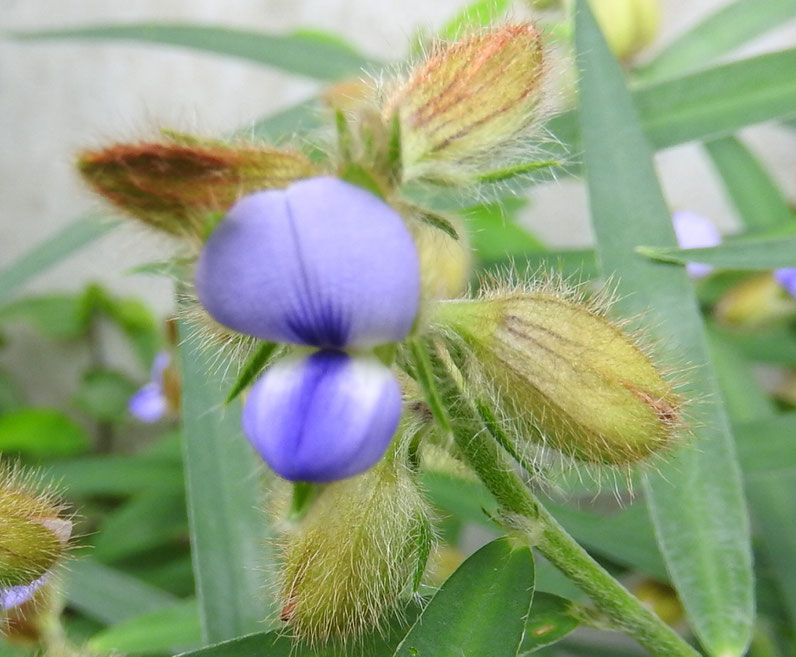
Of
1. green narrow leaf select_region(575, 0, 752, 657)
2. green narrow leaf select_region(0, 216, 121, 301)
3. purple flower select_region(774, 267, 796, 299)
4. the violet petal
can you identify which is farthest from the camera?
the violet petal

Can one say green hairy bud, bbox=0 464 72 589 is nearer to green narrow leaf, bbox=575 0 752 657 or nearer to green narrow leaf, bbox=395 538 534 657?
green narrow leaf, bbox=395 538 534 657

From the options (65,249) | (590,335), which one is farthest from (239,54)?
(590,335)

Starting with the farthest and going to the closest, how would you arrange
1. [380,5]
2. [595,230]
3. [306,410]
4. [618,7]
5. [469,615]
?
[380,5] < [618,7] < [595,230] < [469,615] < [306,410]

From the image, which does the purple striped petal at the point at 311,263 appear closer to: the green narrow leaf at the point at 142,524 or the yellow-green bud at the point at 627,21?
the yellow-green bud at the point at 627,21

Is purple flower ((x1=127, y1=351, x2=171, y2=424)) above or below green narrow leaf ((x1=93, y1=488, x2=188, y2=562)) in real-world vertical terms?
above

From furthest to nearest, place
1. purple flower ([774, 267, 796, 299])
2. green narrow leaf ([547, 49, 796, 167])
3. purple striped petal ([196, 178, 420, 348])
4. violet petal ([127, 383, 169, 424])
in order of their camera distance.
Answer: violet petal ([127, 383, 169, 424]) → purple flower ([774, 267, 796, 299]) → green narrow leaf ([547, 49, 796, 167]) → purple striped petal ([196, 178, 420, 348])

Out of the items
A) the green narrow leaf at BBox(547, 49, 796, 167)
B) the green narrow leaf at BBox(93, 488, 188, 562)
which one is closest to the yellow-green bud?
the green narrow leaf at BBox(547, 49, 796, 167)

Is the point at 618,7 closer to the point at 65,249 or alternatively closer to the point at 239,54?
the point at 239,54
